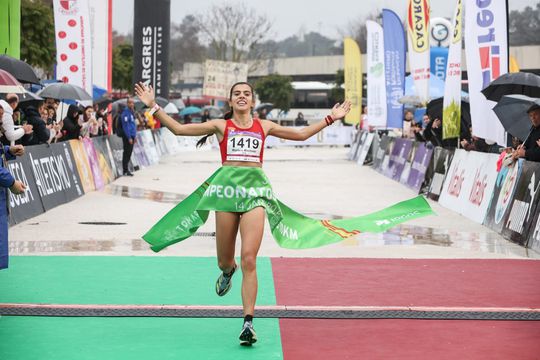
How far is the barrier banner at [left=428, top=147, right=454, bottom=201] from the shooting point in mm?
20223

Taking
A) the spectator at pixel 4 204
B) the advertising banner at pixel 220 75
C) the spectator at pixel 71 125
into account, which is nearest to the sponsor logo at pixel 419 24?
the spectator at pixel 71 125

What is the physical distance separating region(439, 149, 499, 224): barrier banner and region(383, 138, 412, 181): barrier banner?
22.6 ft

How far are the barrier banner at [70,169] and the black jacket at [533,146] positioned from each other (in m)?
8.68

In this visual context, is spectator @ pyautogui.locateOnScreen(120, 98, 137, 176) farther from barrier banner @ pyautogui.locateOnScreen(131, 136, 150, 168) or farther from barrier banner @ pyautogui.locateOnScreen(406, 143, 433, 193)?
barrier banner @ pyautogui.locateOnScreen(406, 143, 433, 193)

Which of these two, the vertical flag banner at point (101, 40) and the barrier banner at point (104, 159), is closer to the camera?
the barrier banner at point (104, 159)

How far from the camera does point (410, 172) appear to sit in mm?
25266

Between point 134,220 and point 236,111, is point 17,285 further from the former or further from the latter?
point 134,220

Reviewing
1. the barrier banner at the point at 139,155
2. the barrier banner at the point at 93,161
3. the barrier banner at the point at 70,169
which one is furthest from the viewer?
the barrier banner at the point at 139,155

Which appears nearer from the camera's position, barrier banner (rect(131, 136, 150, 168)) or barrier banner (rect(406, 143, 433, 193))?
barrier banner (rect(406, 143, 433, 193))

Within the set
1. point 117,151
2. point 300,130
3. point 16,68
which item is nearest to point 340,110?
point 300,130

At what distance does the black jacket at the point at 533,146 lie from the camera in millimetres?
13750

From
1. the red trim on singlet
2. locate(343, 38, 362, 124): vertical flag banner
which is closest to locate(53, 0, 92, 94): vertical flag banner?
the red trim on singlet

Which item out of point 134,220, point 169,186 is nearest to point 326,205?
point 134,220

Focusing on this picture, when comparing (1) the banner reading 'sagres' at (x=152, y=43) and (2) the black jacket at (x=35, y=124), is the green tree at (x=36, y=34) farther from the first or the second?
(2) the black jacket at (x=35, y=124)
